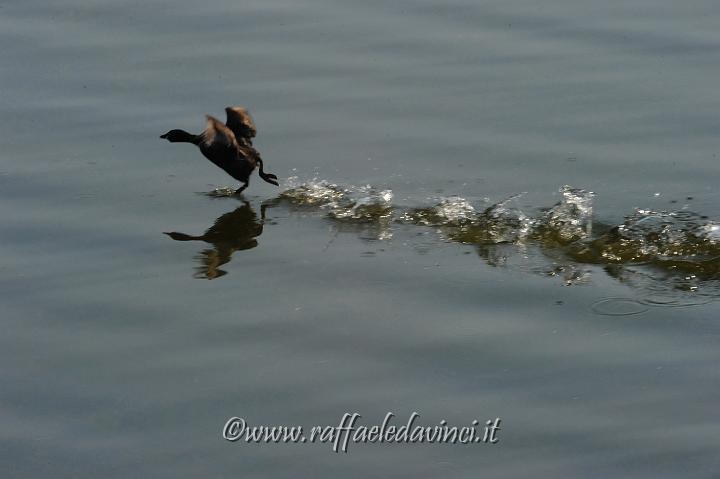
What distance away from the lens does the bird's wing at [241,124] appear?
8594 mm

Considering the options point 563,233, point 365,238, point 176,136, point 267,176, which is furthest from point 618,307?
point 176,136

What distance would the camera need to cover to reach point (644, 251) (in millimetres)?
7371

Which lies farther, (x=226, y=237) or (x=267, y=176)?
(x=267, y=176)

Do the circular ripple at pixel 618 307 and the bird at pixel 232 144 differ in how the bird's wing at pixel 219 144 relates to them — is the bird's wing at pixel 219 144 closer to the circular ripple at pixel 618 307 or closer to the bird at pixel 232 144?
the bird at pixel 232 144

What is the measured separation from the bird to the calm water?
0.20 meters

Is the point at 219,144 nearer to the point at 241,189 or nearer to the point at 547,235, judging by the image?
the point at 241,189

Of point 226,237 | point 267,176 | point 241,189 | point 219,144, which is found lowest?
point 226,237

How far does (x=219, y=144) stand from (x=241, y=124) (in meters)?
0.34

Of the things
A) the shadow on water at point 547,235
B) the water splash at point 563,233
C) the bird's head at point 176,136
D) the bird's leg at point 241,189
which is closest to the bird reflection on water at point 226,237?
the shadow on water at point 547,235

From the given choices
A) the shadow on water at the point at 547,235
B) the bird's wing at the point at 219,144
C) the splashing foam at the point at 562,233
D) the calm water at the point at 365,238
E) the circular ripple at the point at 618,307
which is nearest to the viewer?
the calm water at the point at 365,238

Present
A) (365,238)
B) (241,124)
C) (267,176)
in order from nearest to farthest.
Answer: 1. (365,238)
2. (267,176)
3. (241,124)

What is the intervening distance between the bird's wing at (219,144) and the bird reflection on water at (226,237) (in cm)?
34

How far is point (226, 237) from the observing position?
7.97 m

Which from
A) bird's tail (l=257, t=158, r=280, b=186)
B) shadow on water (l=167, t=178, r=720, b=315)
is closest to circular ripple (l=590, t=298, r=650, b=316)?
shadow on water (l=167, t=178, r=720, b=315)
